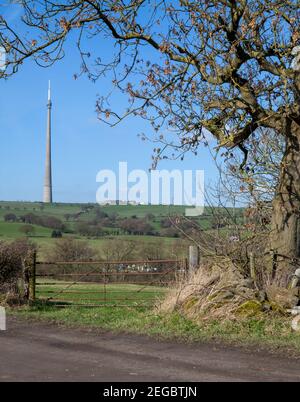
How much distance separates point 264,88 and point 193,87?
185 centimetres

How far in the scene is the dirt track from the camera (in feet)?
27.1

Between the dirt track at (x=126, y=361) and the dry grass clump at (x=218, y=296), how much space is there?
1.90 m

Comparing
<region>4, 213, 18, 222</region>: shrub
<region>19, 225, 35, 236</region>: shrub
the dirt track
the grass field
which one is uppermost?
<region>4, 213, 18, 222</region>: shrub

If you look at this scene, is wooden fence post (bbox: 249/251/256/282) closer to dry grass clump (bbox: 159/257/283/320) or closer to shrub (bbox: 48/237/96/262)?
dry grass clump (bbox: 159/257/283/320)

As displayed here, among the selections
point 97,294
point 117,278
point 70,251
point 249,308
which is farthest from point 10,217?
point 249,308

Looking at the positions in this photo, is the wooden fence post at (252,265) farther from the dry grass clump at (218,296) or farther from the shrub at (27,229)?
the shrub at (27,229)

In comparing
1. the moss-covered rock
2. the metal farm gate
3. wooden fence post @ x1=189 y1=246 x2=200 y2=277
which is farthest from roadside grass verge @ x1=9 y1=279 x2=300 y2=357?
wooden fence post @ x1=189 y1=246 x2=200 y2=277

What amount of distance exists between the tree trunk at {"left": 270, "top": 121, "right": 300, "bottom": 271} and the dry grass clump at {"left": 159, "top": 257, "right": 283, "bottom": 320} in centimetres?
124

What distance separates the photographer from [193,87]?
15.4 meters

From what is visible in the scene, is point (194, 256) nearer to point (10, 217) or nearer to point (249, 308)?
point (249, 308)

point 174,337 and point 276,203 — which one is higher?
point 276,203

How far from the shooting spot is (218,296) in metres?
13.2
